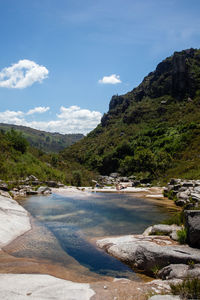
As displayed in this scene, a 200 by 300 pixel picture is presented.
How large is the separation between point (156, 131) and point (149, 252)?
9193 centimetres

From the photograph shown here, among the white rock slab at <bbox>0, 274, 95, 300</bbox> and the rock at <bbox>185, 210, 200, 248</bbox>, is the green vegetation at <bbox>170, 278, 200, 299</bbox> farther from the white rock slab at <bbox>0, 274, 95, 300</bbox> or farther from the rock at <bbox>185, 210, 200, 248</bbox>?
the rock at <bbox>185, 210, 200, 248</bbox>

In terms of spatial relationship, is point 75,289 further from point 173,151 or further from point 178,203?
point 173,151

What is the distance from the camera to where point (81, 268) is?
32.7 ft

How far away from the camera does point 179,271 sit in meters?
8.20

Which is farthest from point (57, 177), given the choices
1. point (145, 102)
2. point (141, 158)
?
point (145, 102)

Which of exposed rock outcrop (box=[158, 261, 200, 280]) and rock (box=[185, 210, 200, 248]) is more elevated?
rock (box=[185, 210, 200, 248])

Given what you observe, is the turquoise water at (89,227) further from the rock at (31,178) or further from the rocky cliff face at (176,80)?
the rocky cliff face at (176,80)

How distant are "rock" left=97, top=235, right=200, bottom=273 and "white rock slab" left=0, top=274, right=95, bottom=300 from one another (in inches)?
140

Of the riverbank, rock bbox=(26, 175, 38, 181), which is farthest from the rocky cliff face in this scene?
the riverbank

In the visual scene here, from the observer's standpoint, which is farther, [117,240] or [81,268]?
[117,240]

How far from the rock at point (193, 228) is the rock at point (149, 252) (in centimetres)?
43

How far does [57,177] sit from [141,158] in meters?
27.6

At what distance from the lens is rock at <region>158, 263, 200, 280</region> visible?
7.73 m

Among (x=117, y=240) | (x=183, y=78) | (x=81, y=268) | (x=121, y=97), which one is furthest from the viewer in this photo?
(x=121, y=97)
